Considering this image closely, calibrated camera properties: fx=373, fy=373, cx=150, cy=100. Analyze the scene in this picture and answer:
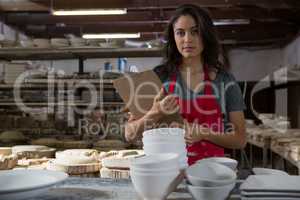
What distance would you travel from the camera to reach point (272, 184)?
92 centimetres

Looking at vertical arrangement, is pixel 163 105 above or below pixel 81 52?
below

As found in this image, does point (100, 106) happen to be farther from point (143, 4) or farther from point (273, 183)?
point (273, 183)

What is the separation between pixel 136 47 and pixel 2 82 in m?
1.62

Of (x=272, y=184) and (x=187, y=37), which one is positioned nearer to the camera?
(x=272, y=184)

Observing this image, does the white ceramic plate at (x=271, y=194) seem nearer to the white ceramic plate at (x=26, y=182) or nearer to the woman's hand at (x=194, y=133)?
the white ceramic plate at (x=26, y=182)

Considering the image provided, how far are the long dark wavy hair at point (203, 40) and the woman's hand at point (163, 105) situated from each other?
35 centimetres

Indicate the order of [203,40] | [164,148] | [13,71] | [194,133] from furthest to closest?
[13,71]
[203,40]
[194,133]
[164,148]

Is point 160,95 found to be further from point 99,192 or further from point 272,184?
point 272,184

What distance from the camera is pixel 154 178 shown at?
3.01ft

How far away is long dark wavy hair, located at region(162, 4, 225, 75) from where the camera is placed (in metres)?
1.64

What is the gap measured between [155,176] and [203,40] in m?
0.91

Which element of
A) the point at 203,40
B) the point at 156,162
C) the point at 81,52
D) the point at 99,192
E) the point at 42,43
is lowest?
the point at 99,192

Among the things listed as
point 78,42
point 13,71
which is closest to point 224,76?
point 78,42

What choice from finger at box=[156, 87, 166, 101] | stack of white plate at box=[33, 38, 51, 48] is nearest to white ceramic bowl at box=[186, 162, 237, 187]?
finger at box=[156, 87, 166, 101]
